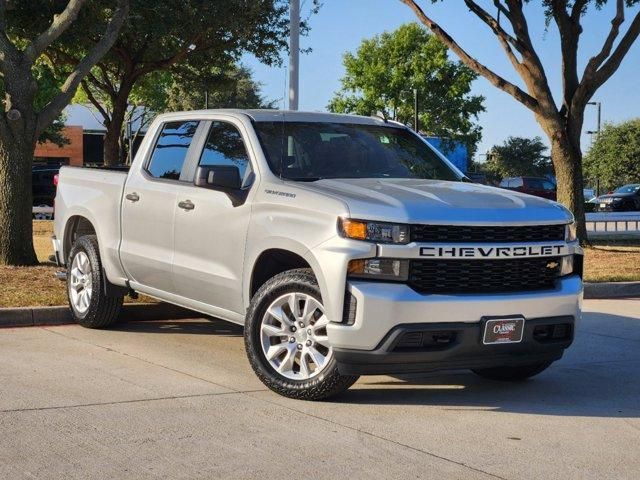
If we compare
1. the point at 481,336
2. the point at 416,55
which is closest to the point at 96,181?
the point at 481,336

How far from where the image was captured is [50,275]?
462 inches

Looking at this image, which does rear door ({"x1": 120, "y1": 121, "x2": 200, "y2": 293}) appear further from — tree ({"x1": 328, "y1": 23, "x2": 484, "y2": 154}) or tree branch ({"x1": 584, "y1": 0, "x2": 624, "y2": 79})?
tree ({"x1": 328, "y1": 23, "x2": 484, "y2": 154})

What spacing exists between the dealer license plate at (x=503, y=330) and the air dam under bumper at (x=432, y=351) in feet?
0.12

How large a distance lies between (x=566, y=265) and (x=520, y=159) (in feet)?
266

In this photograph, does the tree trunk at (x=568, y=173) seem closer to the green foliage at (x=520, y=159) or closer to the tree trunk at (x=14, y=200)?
the tree trunk at (x=14, y=200)

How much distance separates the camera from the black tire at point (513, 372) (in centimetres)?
726

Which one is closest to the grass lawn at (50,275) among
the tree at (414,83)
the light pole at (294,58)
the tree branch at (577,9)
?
the tree branch at (577,9)

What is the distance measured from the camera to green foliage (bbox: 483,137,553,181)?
278ft

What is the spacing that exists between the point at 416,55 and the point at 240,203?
2398 inches

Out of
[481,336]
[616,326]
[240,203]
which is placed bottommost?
[616,326]

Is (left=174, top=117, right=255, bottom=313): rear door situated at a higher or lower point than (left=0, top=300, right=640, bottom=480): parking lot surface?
higher

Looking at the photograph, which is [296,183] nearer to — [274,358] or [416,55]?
[274,358]

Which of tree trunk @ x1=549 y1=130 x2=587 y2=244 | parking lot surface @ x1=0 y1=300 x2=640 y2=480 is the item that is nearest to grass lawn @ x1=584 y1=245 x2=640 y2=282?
tree trunk @ x1=549 y1=130 x2=587 y2=244

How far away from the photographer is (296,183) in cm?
678
